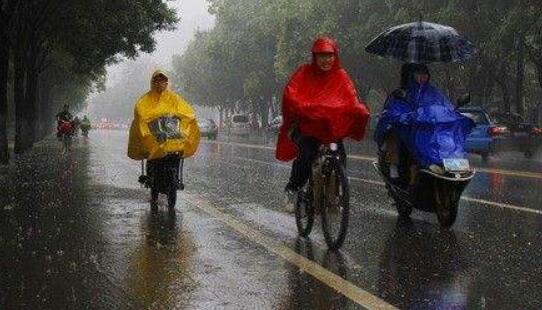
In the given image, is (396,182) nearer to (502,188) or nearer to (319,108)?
(319,108)

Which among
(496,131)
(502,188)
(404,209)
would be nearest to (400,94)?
(404,209)

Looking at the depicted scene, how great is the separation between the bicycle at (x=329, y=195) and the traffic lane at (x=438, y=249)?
0.59 feet

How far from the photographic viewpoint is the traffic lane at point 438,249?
4.73 meters

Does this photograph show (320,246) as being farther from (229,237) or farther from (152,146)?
(152,146)

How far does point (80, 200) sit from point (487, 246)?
19.0 feet

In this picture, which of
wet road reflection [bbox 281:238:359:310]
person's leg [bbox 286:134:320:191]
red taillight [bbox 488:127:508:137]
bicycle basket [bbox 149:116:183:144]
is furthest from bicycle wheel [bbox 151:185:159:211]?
red taillight [bbox 488:127:508:137]

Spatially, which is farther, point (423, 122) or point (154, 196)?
point (154, 196)

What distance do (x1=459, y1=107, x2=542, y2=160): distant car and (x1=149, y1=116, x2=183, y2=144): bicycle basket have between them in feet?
44.2

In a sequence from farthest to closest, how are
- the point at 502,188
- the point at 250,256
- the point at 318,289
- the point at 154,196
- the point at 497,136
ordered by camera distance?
1. the point at 497,136
2. the point at 502,188
3. the point at 154,196
4. the point at 250,256
5. the point at 318,289

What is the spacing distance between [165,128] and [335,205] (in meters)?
3.61

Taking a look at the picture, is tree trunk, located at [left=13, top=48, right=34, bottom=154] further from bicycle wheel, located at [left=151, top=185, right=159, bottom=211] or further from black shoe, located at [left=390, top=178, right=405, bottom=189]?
black shoe, located at [left=390, top=178, right=405, bottom=189]

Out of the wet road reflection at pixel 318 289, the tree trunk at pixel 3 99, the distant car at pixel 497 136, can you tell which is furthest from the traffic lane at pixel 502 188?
the tree trunk at pixel 3 99

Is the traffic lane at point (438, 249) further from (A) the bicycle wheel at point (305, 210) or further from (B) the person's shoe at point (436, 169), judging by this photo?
(B) the person's shoe at point (436, 169)

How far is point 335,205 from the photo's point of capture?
621 cm
